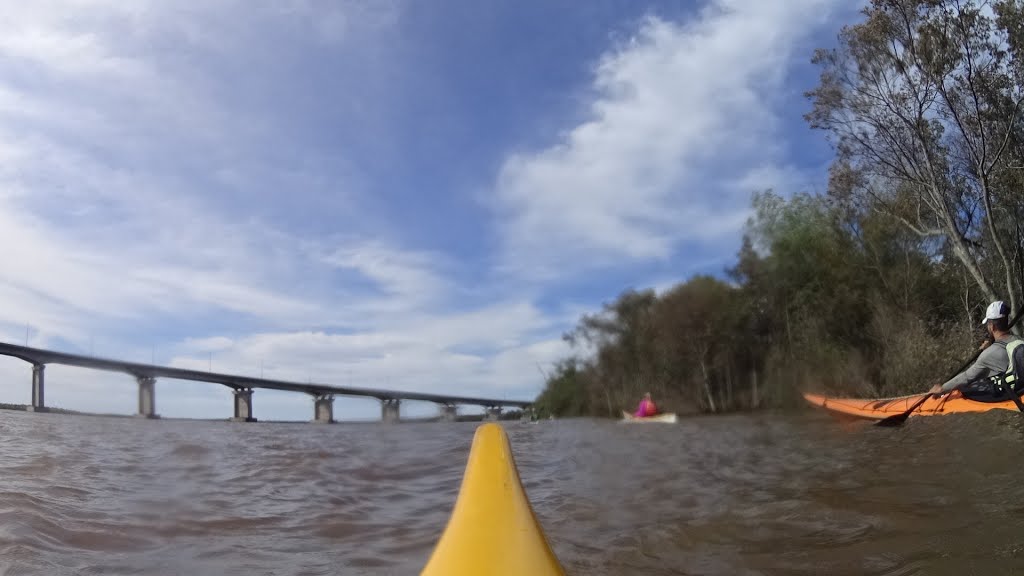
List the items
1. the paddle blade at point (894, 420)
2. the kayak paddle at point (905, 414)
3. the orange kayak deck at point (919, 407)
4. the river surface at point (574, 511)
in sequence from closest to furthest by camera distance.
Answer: the river surface at point (574, 511) < the orange kayak deck at point (919, 407) < the kayak paddle at point (905, 414) < the paddle blade at point (894, 420)

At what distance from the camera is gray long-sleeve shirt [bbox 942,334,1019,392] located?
680 centimetres

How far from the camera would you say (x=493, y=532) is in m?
1.54

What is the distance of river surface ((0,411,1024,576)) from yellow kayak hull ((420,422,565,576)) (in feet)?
3.98

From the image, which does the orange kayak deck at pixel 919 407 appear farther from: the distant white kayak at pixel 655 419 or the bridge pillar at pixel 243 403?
the bridge pillar at pixel 243 403

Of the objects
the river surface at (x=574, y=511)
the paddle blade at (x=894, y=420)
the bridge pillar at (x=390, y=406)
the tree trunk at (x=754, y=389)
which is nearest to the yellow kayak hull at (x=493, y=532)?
the river surface at (x=574, y=511)

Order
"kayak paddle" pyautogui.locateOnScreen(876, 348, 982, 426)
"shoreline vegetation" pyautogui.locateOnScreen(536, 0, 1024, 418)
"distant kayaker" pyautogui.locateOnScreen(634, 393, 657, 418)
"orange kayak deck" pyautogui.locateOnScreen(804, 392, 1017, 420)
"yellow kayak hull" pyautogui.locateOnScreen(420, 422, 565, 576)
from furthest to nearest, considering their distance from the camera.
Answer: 1. "distant kayaker" pyautogui.locateOnScreen(634, 393, 657, 418)
2. "shoreline vegetation" pyautogui.locateOnScreen(536, 0, 1024, 418)
3. "kayak paddle" pyautogui.locateOnScreen(876, 348, 982, 426)
4. "orange kayak deck" pyautogui.locateOnScreen(804, 392, 1017, 420)
5. "yellow kayak hull" pyautogui.locateOnScreen(420, 422, 565, 576)

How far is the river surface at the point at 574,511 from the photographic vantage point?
2.71 metres

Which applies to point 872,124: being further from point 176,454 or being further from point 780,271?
point 176,454

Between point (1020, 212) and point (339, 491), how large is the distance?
59.2 ft

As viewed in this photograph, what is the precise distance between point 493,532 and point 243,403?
1670 inches

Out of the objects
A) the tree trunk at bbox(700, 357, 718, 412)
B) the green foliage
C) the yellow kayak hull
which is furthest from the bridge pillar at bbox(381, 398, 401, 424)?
the yellow kayak hull

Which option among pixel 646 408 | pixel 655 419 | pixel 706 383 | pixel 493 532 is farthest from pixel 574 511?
pixel 706 383

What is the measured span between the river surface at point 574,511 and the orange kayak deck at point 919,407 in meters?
0.47

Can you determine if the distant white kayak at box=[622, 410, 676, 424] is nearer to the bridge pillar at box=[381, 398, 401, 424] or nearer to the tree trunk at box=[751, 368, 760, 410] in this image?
the tree trunk at box=[751, 368, 760, 410]
